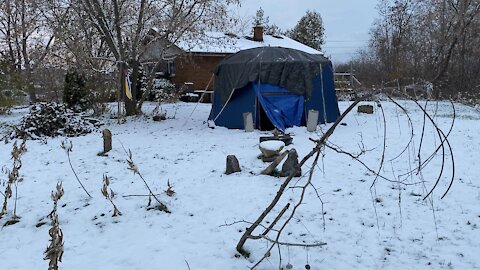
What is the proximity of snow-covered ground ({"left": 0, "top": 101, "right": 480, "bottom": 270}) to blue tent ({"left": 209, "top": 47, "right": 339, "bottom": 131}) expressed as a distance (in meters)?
2.64

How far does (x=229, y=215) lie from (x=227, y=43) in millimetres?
10763

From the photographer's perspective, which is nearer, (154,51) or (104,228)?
(104,228)

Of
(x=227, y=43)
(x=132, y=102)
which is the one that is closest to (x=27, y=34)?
(x=132, y=102)

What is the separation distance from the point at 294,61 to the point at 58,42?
715 centimetres

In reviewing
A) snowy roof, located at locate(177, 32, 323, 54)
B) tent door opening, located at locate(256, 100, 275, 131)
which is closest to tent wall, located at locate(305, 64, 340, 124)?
tent door opening, located at locate(256, 100, 275, 131)

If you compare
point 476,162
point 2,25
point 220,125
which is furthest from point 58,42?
point 476,162

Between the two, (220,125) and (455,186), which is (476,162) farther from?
(220,125)

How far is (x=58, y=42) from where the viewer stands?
1273cm

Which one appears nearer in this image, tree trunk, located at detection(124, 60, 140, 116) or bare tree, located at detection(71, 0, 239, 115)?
bare tree, located at detection(71, 0, 239, 115)

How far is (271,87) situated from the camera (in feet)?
35.0

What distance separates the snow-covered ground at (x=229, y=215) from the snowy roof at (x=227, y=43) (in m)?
6.06

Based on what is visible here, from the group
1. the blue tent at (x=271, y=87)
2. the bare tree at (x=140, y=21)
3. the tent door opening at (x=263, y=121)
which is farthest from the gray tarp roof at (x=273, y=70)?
the bare tree at (x=140, y=21)

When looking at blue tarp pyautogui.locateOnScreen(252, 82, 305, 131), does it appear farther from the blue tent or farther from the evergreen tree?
the evergreen tree

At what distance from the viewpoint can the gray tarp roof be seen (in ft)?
34.6
